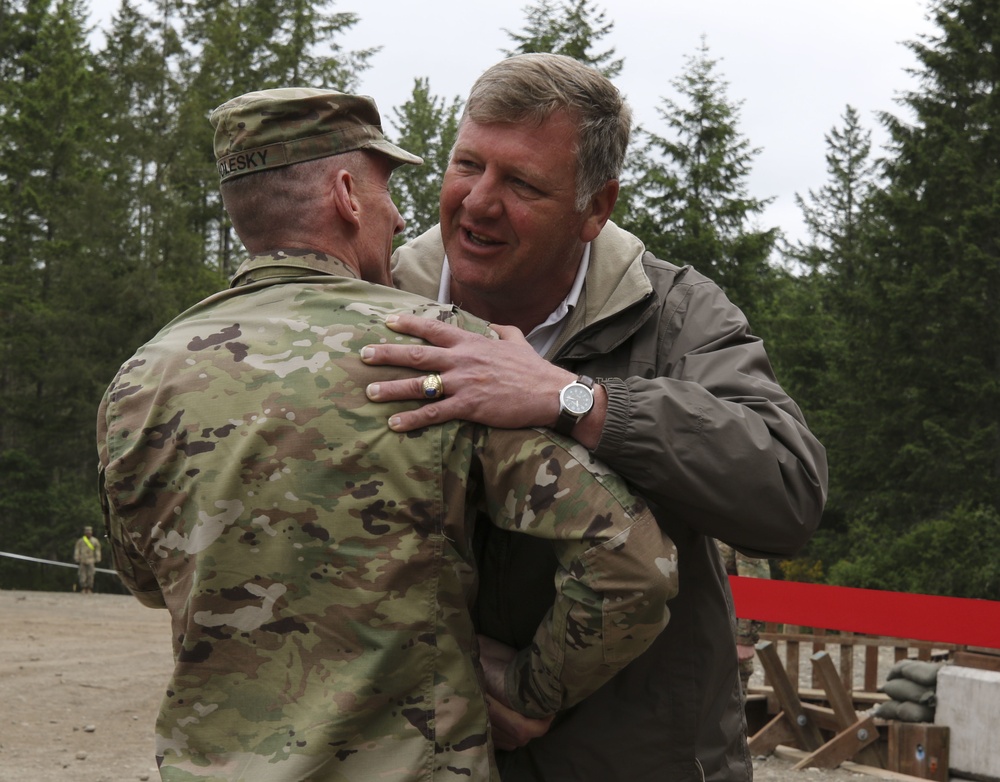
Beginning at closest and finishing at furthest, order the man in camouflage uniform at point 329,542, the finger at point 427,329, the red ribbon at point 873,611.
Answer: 1. the man in camouflage uniform at point 329,542
2. the finger at point 427,329
3. the red ribbon at point 873,611

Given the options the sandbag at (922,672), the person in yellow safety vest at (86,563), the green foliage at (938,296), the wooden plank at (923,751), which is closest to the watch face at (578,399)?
the wooden plank at (923,751)

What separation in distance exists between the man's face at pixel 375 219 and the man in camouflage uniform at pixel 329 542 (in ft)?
0.52

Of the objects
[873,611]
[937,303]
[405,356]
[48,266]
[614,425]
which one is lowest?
[873,611]

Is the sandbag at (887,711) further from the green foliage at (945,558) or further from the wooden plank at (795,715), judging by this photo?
the green foliage at (945,558)

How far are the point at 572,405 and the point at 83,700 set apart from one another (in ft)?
39.6

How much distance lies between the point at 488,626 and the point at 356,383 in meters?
0.69

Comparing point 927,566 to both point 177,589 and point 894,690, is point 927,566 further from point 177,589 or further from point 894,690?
point 177,589

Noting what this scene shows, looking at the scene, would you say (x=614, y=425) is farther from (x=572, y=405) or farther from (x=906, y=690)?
(x=906, y=690)

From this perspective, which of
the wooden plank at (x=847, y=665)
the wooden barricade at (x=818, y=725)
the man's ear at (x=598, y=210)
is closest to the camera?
the man's ear at (x=598, y=210)

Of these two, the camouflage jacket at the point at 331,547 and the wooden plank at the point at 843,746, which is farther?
the wooden plank at the point at 843,746

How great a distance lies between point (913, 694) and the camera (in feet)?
36.0

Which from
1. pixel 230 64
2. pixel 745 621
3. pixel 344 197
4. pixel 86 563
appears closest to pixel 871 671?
pixel 745 621

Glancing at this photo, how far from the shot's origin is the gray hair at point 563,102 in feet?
9.45

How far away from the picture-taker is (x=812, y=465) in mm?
2473
